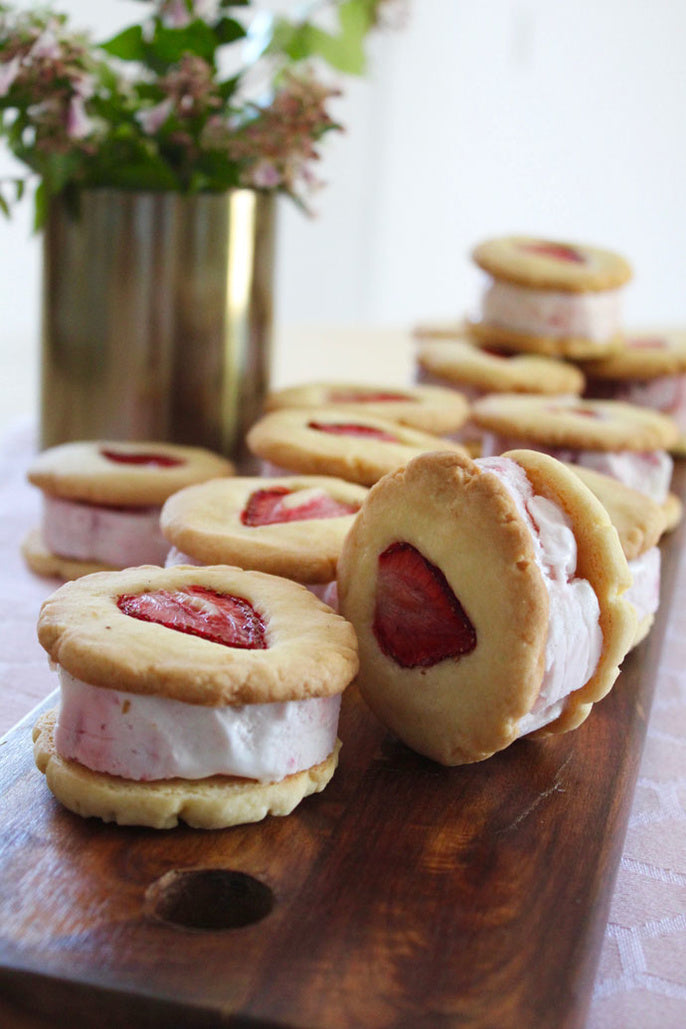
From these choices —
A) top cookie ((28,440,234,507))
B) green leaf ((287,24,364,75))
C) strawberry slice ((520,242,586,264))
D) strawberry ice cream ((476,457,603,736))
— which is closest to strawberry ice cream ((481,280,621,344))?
strawberry slice ((520,242,586,264))

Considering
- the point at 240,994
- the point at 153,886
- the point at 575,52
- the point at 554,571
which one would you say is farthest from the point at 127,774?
the point at 575,52

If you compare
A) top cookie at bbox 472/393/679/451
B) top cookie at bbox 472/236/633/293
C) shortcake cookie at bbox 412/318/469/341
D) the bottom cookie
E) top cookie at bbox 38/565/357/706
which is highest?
top cookie at bbox 472/236/633/293

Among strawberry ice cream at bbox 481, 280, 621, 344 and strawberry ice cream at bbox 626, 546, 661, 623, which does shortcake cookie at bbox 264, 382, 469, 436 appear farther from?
strawberry ice cream at bbox 626, 546, 661, 623

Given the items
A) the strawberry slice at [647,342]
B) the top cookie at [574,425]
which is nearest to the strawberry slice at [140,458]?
the top cookie at [574,425]

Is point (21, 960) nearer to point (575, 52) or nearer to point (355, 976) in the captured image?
point (355, 976)

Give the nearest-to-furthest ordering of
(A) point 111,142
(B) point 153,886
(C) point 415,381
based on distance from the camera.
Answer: (B) point 153,886 → (A) point 111,142 → (C) point 415,381

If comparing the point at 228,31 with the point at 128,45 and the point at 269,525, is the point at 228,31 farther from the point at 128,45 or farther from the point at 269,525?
the point at 269,525

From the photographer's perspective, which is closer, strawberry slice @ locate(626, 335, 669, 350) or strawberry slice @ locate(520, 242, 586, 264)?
strawberry slice @ locate(520, 242, 586, 264)

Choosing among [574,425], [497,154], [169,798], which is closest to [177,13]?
[574,425]
